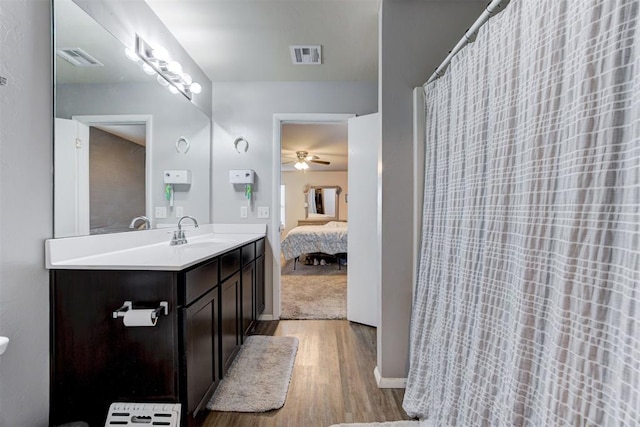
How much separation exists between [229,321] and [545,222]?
1737mm

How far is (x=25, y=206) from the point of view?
113cm

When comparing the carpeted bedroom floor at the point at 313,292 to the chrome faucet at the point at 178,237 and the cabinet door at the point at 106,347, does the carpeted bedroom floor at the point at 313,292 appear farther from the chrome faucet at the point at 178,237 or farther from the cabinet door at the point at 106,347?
the cabinet door at the point at 106,347

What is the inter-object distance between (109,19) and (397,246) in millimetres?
2076

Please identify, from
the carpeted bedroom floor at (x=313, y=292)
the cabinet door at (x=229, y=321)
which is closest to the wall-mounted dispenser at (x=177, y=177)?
the cabinet door at (x=229, y=321)

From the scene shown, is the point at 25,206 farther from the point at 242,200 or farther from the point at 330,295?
the point at 330,295

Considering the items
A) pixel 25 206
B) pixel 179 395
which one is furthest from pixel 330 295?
pixel 25 206

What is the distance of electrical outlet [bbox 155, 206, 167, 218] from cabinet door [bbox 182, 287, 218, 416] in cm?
90

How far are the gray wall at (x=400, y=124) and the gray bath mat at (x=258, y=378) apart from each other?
68 cm

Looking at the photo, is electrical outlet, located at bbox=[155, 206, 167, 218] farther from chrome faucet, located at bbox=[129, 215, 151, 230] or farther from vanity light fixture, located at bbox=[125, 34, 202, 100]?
vanity light fixture, located at bbox=[125, 34, 202, 100]

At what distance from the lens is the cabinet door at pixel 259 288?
2.54 meters

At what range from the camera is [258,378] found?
186 cm

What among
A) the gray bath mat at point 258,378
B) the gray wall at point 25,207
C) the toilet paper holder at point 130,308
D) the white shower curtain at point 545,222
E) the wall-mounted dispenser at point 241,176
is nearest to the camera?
the white shower curtain at point 545,222

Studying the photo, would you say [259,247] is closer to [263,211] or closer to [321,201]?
[263,211]

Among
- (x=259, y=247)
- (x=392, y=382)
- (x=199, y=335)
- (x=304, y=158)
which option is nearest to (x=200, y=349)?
(x=199, y=335)
